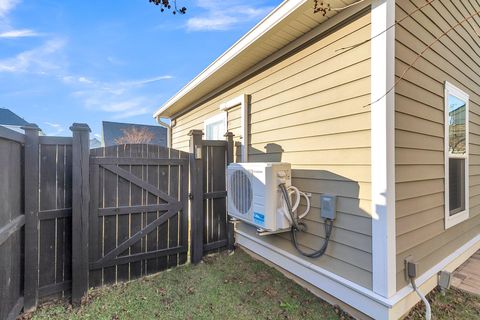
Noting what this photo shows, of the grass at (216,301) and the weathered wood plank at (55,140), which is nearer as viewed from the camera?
the grass at (216,301)

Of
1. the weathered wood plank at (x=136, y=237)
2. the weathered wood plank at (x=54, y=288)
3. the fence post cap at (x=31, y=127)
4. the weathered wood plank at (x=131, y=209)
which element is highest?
the fence post cap at (x=31, y=127)

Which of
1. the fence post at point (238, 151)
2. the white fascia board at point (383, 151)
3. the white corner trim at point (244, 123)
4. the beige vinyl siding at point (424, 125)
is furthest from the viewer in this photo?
the fence post at point (238, 151)

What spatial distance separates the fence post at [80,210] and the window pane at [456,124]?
4125mm

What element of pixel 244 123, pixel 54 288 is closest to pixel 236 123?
pixel 244 123

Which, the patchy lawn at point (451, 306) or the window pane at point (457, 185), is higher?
the window pane at point (457, 185)

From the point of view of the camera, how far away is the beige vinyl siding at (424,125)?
202 centimetres

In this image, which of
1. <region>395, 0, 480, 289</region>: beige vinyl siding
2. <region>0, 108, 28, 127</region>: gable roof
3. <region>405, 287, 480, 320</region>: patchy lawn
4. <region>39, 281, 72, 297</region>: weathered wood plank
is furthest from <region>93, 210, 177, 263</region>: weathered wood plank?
<region>0, 108, 28, 127</region>: gable roof

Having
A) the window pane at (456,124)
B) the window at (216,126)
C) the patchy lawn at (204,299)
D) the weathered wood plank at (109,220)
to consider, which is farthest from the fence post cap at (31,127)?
the window pane at (456,124)

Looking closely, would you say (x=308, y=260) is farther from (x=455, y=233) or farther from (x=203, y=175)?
(x=455, y=233)

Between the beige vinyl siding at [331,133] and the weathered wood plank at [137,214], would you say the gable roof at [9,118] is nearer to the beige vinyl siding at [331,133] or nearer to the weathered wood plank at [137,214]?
the weathered wood plank at [137,214]

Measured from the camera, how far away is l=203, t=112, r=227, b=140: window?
14.5 feet

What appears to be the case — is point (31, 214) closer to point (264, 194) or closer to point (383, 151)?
point (264, 194)

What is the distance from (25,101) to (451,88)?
97.9 ft

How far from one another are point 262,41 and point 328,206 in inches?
79.5
